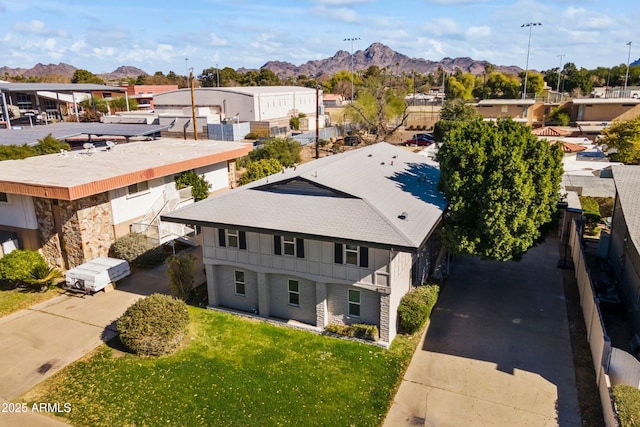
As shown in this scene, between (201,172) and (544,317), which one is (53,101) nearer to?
(201,172)

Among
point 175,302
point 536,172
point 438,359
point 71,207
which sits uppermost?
point 536,172

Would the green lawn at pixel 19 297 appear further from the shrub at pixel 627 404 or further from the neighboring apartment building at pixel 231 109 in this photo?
the neighboring apartment building at pixel 231 109

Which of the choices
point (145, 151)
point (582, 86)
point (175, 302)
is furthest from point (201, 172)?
point (582, 86)

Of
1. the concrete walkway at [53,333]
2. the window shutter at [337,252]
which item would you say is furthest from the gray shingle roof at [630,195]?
the concrete walkway at [53,333]

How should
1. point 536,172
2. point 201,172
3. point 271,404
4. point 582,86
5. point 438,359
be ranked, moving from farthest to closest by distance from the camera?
point 582,86
point 201,172
point 536,172
point 438,359
point 271,404

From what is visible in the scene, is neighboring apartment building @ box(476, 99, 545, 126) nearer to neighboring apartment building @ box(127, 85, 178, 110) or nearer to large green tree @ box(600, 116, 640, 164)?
large green tree @ box(600, 116, 640, 164)

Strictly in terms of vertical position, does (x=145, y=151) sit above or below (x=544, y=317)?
above
